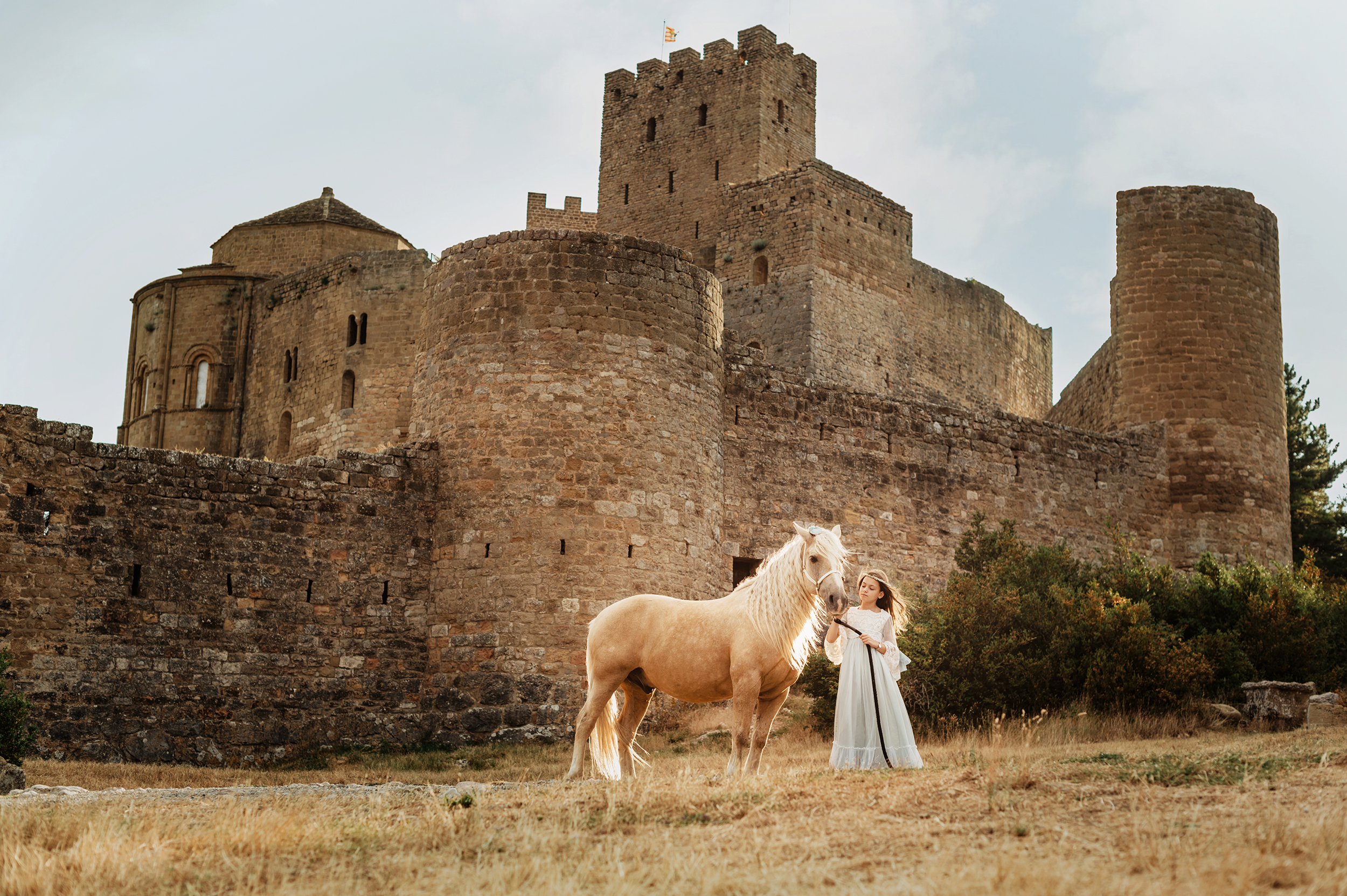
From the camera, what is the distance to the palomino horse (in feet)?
30.1

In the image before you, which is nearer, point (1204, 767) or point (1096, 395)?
point (1204, 767)

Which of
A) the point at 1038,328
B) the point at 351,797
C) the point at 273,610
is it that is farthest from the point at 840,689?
the point at 1038,328

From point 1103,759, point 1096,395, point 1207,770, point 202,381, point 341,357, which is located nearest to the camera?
point 1207,770

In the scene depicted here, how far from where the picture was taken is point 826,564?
9.13 m

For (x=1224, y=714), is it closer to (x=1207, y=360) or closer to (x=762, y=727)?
(x=762, y=727)

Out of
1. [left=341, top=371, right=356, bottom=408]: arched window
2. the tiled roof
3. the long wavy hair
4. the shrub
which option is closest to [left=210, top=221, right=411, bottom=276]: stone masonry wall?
the tiled roof

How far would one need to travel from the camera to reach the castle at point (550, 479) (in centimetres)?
1358

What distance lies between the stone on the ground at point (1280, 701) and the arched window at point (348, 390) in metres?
20.8

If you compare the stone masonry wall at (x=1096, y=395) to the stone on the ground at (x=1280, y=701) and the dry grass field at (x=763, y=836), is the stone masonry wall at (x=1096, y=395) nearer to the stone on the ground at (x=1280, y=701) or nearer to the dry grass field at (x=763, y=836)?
the stone on the ground at (x=1280, y=701)

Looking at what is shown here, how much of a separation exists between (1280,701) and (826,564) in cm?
617

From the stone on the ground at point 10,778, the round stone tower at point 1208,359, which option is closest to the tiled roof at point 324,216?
the round stone tower at point 1208,359

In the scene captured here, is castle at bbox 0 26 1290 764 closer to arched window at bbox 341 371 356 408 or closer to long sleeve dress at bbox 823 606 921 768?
arched window at bbox 341 371 356 408

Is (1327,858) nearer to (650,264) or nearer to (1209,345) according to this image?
(650,264)

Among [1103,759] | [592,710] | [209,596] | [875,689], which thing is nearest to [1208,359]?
[1103,759]
